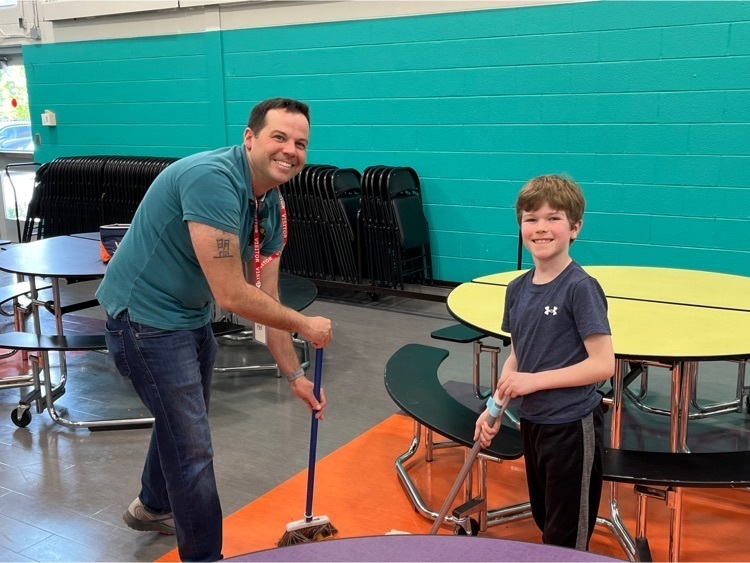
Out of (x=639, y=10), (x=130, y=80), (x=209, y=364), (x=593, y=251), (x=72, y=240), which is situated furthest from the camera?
(x=130, y=80)

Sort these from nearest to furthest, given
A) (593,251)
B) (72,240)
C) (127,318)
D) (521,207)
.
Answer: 1. (521,207)
2. (127,318)
3. (72,240)
4. (593,251)

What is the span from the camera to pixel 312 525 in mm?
2631

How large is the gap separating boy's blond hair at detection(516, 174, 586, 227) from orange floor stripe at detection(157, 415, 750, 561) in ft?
4.32

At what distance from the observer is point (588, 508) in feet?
7.09

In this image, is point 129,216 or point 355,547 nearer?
point 355,547

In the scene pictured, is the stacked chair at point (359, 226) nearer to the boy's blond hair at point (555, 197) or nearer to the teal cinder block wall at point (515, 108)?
the teal cinder block wall at point (515, 108)

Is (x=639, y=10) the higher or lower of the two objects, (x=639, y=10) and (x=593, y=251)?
the higher

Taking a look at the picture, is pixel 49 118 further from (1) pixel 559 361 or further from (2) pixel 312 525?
(1) pixel 559 361

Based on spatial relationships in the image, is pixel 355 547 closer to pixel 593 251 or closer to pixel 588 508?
pixel 588 508

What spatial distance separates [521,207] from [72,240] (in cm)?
363

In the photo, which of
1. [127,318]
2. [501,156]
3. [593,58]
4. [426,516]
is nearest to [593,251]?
[501,156]

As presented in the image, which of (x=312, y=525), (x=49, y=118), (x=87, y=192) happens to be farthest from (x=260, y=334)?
(x=49, y=118)

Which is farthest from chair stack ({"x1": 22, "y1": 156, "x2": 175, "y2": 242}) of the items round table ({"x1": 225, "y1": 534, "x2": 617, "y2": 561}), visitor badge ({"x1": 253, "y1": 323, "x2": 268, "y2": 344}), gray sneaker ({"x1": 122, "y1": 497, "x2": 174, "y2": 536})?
round table ({"x1": 225, "y1": 534, "x2": 617, "y2": 561})

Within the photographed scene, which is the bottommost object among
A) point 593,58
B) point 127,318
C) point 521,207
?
point 127,318
